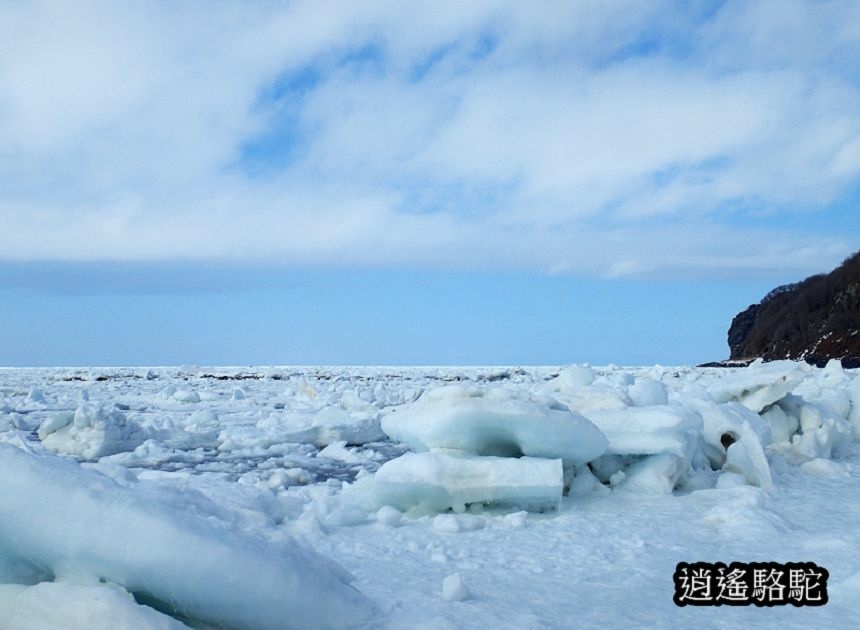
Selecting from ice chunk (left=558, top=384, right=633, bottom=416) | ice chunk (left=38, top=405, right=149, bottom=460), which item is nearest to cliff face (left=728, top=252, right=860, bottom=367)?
ice chunk (left=558, top=384, right=633, bottom=416)

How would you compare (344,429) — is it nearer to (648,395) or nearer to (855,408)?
(648,395)

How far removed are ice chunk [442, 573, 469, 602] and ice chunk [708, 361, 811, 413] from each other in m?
4.26

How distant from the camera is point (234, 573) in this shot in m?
2.05

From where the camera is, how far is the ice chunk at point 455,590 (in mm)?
2574

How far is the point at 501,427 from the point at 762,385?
2.95 m

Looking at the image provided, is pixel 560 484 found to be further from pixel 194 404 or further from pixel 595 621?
pixel 194 404

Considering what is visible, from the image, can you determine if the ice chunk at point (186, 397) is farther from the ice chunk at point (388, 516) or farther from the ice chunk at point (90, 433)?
the ice chunk at point (388, 516)

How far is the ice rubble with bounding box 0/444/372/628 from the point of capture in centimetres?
200

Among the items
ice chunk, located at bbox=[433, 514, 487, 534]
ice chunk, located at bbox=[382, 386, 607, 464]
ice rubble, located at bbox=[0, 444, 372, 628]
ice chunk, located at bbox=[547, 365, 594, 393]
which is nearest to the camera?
ice rubble, located at bbox=[0, 444, 372, 628]

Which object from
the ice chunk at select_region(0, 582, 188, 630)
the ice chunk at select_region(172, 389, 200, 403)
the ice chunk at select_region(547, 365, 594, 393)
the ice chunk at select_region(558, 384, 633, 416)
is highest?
the ice chunk at select_region(547, 365, 594, 393)

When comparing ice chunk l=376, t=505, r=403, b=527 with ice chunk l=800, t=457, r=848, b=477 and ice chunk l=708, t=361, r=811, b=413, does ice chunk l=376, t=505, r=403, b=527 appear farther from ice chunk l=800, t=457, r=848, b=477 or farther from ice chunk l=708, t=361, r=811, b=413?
ice chunk l=708, t=361, r=811, b=413

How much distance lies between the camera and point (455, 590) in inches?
101

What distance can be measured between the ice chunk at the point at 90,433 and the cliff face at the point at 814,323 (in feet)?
91.9

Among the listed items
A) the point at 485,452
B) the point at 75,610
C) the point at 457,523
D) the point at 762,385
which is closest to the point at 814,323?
the point at 762,385
